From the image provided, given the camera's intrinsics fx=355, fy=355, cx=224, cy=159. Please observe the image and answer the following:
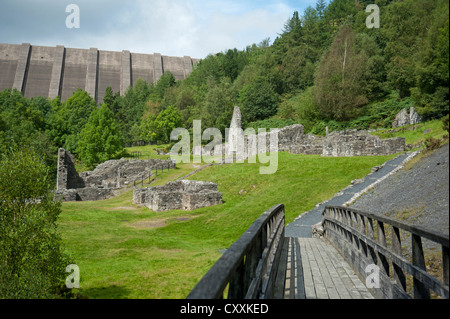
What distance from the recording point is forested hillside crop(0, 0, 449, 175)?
46906mm

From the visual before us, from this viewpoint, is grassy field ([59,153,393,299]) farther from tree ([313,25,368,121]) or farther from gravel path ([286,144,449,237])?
tree ([313,25,368,121])

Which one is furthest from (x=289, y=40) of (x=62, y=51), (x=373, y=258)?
(x=62, y=51)

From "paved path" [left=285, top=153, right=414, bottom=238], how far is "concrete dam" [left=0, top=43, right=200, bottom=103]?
109 metres

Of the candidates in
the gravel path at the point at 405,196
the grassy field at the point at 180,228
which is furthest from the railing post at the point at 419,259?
the grassy field at the point at 180,228

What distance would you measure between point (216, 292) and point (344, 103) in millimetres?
49024

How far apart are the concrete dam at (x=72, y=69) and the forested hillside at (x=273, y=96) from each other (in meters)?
21.5

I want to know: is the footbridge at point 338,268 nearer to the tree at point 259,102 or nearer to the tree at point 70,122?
the tree at point 259,102

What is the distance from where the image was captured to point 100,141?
5934 cm

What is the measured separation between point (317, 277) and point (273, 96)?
65702 mm

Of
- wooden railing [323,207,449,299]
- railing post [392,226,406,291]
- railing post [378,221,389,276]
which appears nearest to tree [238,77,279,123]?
wooden railing [323,207,449,299]

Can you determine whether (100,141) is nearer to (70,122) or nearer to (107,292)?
(70,122)

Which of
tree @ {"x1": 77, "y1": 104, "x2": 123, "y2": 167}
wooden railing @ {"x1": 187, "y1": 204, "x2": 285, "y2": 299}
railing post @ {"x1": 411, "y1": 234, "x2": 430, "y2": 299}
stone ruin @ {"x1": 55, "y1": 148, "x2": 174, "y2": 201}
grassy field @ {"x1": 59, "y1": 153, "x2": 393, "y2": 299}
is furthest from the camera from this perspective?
tree @ {"x1": 77, "y1": 104, "x2": 123, "y2": 167}

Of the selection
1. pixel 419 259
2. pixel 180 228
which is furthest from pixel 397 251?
pixel 180 228

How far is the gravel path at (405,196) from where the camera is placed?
13.1ft
